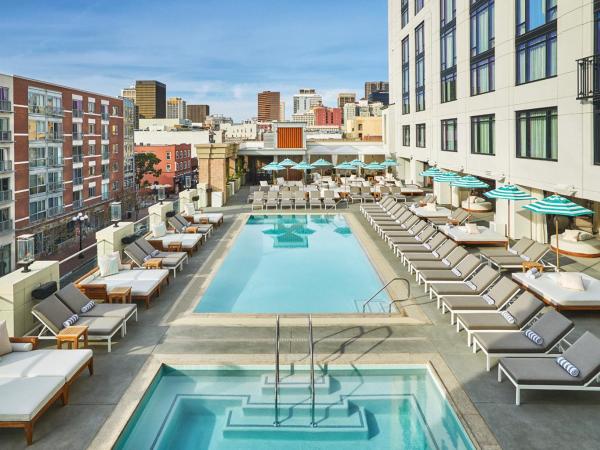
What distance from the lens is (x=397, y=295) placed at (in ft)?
41.1

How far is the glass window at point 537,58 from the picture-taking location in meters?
17.5

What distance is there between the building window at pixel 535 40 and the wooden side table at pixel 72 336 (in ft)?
55.4

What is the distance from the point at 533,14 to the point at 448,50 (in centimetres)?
1134

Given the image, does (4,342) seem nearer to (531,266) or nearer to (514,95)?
(531,266)

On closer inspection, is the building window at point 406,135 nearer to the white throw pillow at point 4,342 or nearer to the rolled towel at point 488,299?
the rolled towel at point 488,299

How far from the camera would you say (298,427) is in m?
7.09

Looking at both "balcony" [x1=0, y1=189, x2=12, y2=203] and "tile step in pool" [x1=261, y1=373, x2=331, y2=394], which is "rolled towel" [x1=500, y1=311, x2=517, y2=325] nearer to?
"tile step in pool" [x1=261, y1=373, x2=331, y2=394]

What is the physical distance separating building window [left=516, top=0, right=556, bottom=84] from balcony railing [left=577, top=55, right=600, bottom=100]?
6.67 ft

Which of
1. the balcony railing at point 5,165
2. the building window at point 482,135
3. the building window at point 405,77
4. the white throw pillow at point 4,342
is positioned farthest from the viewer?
the balcony railing at point 5,165

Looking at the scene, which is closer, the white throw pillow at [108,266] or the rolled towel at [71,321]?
the rolled towel at [71,321]

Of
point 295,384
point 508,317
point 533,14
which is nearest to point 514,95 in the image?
point 533,14

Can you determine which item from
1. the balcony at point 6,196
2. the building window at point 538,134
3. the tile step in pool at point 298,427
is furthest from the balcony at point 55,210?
the tile step in pool at point 298,427

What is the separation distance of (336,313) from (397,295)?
1.98m

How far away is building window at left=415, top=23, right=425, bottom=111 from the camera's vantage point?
35.8 meters
